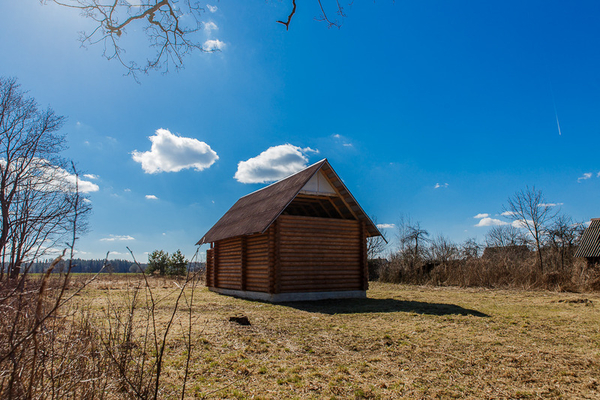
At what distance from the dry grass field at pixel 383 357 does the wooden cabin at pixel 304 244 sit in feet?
13.6

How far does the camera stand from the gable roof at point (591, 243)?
75.2 feet

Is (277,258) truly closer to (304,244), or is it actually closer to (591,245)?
(304,244)

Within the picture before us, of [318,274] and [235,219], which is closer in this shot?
[318,274]

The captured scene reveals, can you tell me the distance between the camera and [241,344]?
6109 mm

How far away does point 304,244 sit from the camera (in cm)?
1384

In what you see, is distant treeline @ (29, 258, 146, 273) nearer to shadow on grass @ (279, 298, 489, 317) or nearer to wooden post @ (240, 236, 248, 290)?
shadow on grass @ (279, 298, 489, 317)

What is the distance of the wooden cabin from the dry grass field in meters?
4.14

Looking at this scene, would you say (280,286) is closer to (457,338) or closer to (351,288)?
(351,288)

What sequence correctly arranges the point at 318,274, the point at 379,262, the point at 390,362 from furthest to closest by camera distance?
1. the point at 379,262
2. the point at 318,274
3. the point at 390,362

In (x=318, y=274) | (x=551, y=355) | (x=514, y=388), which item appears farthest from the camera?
(x=318, y=274)

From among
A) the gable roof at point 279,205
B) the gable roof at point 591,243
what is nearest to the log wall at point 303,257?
the gable roof at point 279,205

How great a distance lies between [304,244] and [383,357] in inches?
335

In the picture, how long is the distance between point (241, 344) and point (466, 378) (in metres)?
3.52

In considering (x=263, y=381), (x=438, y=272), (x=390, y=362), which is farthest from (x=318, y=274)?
(x=438, y=272)
